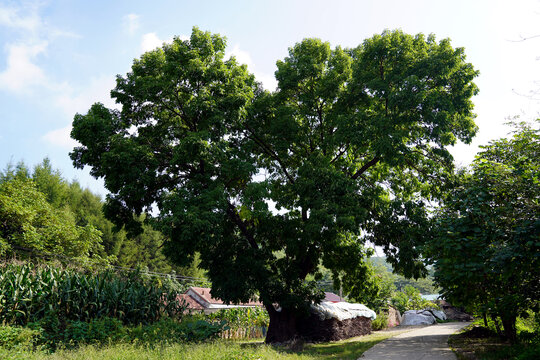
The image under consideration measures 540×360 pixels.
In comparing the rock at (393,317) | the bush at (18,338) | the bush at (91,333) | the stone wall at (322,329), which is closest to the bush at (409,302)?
the rock at (393,317)

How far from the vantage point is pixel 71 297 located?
14.4 m

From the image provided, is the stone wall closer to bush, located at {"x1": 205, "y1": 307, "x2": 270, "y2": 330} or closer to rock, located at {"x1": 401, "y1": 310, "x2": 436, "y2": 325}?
bush, located at {"x1": 205, "y1": 307, "x2": 270, "y2": 330}

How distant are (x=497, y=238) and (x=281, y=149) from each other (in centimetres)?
1003

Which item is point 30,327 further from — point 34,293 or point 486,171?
point 486,171

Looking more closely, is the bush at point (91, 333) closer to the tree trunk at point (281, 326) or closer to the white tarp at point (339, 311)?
the tree trunk at point (281, 326)

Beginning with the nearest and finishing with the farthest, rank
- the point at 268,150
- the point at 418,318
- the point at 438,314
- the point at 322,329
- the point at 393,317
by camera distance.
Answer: the point at 268,150 → the point at 322,329 → the point at 418,318 → the point at 393,317 → the point at 438,314

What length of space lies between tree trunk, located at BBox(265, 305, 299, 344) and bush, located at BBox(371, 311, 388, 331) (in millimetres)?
12624

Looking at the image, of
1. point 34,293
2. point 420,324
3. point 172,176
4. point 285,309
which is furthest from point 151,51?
point 420,324

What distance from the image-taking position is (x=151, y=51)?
647 inches

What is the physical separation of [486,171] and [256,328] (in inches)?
728

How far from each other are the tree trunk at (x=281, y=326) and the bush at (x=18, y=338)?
9.33 metres

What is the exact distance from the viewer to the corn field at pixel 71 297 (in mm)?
13023

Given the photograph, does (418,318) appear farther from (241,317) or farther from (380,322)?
(241,317)

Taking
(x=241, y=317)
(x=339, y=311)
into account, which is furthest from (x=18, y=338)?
(x=339, y=311)
